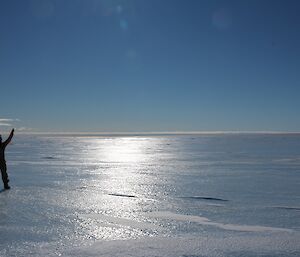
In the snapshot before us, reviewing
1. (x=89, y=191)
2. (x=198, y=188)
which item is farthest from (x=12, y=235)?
(x=198, y=188)

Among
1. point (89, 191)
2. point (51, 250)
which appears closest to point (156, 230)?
point (51, 250)

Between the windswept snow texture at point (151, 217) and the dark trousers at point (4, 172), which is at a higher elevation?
the dark trousers at point (4, 172)

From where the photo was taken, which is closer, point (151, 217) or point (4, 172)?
point (151, 217)

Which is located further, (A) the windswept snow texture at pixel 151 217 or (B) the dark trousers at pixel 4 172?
(B) the dark trousers at pixel 4 172

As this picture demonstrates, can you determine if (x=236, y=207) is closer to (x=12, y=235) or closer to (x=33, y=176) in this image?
(x=12, y=235)

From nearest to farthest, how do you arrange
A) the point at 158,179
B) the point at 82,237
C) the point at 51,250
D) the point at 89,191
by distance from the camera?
the point at 51,250, the point at 82,237, the point at 89,191, the point at 158,179

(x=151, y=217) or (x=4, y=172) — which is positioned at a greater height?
(x=4, y=172)

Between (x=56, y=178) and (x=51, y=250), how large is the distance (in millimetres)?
7712

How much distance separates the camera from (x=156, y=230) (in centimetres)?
582

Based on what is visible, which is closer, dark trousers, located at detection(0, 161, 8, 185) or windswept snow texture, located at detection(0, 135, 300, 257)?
windswept snow texture, located at detection(0, 135, 300, 257)

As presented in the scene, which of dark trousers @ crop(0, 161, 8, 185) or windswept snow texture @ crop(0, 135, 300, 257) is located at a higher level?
dark trousers @ crop(0, 161, 8, 185)

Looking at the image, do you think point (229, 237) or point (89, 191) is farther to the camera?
point (89, 191)

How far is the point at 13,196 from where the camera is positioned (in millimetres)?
8891

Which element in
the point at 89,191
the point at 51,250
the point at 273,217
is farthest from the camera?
the point at 89,191
